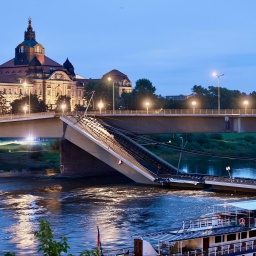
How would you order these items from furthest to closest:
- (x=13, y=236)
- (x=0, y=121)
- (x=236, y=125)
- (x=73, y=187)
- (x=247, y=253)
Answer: (x=0, y=121)
(x=236, y=125)
(x=73, y=187)
(x=13, y=236)
(x=247, y=253)

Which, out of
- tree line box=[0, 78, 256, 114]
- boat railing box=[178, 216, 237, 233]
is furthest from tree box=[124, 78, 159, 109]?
boat railing box=[178, 216, 237, 233]

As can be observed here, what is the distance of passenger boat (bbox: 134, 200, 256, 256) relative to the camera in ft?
113

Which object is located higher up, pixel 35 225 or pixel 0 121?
pixel 0 121

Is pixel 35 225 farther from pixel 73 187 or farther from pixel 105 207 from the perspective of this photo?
pixel 73 187

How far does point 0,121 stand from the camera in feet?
296

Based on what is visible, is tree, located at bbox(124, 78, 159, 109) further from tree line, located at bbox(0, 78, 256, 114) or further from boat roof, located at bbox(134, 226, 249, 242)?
boat roof, located at bbox(134, 226, 249, 242)

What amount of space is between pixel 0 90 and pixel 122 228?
142m

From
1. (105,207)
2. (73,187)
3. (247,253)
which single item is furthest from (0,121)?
(247,253)

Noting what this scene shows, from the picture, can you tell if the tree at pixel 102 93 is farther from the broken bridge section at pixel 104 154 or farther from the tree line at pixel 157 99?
the broken bridge section at pixel 104 154

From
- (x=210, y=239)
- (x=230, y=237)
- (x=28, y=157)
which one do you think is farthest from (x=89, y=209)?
(x=28, y=157)

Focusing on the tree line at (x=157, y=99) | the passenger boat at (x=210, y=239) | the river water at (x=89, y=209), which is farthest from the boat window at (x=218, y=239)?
the tree line at (x=157, y=99)

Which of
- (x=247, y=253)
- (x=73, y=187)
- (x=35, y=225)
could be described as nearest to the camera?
(x=247, y=253)

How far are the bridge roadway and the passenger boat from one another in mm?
30200

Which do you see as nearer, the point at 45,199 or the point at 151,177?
the point at 45,199
